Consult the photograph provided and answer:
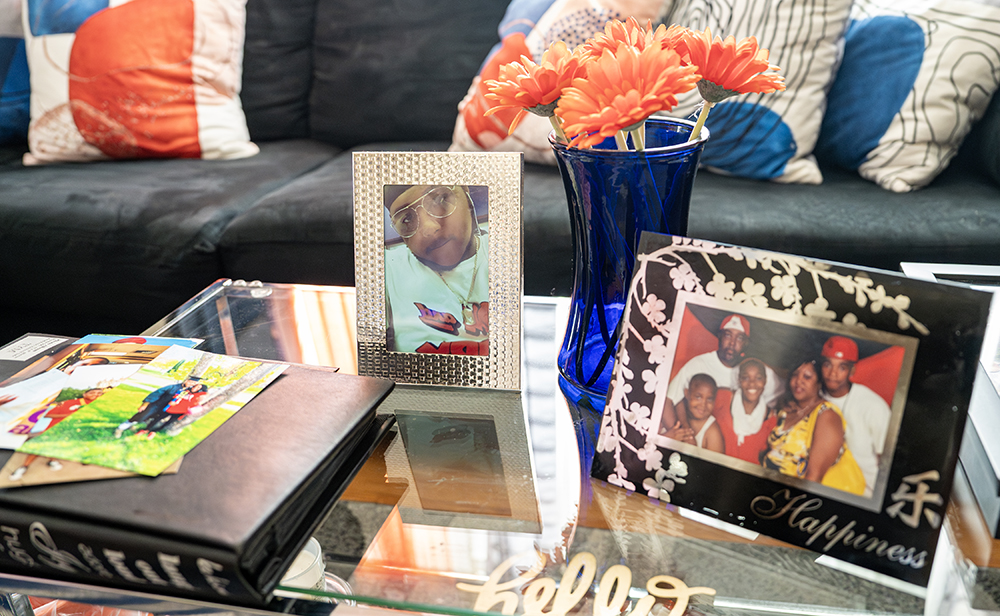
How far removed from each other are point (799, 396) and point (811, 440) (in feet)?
0.10

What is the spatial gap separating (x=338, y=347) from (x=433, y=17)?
122 cm

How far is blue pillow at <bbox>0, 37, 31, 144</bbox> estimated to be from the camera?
1804 millimetres

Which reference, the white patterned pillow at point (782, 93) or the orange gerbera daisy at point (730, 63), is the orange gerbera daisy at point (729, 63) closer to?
the orange gerbera daisy at point (730, 63)

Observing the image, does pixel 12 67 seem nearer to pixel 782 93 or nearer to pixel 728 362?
pixel 782 93

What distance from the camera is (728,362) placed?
0.55 metres

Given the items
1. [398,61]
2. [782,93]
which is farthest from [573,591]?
[398,61]

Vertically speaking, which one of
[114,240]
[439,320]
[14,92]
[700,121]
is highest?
[700,121]

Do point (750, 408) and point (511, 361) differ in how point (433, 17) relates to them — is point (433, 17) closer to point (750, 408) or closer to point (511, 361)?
point (511, 361)

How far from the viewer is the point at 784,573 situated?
526mm

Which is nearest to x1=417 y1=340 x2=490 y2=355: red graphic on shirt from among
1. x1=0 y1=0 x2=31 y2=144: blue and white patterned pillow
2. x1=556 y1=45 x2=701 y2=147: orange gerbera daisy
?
x1=556 y1=45 x2=701 y2=147: orange gerbera daisy

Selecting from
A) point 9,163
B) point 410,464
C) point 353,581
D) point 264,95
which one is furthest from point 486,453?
point 9,163

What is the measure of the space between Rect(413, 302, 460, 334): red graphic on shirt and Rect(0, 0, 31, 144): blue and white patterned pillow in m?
1.65

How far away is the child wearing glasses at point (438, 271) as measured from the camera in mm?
731

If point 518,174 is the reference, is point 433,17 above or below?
above
